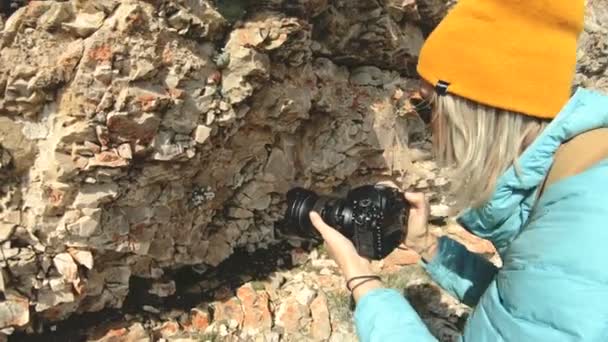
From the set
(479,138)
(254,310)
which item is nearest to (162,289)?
(254,310)

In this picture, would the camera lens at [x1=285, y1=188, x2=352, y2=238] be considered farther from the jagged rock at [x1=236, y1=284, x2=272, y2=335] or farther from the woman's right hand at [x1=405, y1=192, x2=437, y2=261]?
the jagged rock at [x1=236, y1=284, x2=272, y2=335]

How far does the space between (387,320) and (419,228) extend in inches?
33.9

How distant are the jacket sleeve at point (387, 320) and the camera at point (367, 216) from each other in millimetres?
346

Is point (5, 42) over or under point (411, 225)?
over

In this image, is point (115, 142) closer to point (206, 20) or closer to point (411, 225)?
point (206, 20)

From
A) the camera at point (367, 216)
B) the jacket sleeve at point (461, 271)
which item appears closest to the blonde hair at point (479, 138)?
the camera at point (367, 216)

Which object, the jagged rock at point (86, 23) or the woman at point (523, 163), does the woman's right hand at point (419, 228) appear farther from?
the jagged rock at point (86, 23)

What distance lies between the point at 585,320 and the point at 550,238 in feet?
0.78

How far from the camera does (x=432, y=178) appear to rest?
5242 millimetres

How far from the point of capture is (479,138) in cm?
206

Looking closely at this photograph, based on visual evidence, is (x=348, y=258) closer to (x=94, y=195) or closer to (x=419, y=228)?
(x=419, y=228)

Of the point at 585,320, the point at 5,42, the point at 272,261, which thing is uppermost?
the point at 585,320

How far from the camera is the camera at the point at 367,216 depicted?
270 centimetres

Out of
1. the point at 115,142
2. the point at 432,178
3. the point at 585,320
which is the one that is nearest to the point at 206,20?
the point at 115,142
